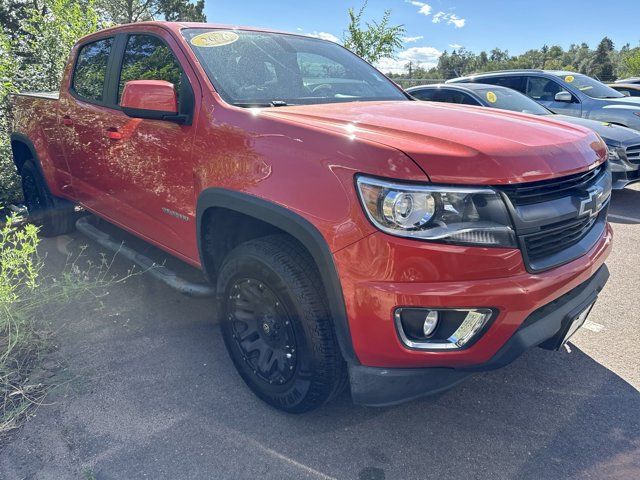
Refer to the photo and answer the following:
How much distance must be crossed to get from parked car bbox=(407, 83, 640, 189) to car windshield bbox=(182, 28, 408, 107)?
2972mm

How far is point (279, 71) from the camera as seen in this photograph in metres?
Result: 2.83

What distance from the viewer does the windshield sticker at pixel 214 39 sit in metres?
2.71

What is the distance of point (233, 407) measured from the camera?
238cm

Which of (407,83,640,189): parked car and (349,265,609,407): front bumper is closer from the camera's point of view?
(349,265,609,407): front bumper

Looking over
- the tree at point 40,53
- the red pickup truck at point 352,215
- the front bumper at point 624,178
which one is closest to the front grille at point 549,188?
the red pickup truck at point 352,215

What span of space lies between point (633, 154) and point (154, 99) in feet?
19.4

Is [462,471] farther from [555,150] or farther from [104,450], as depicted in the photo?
[104,450]

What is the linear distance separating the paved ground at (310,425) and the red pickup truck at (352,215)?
0.24 metres

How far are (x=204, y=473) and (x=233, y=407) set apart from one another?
431 mm

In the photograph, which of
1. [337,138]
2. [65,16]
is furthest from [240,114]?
[65,16]

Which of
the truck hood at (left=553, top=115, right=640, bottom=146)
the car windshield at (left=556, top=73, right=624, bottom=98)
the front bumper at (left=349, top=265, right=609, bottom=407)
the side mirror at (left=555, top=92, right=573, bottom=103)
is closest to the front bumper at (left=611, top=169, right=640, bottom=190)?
the truck hood at (left=553, top=115, right=640, bottom=146)

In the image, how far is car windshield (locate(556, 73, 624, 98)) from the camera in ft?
26.4

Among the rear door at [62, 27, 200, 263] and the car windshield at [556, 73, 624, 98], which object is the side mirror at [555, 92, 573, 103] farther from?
the rear door at [62, 27, 200, 263]

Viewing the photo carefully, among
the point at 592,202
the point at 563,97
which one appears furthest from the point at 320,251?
the point at 563,97
